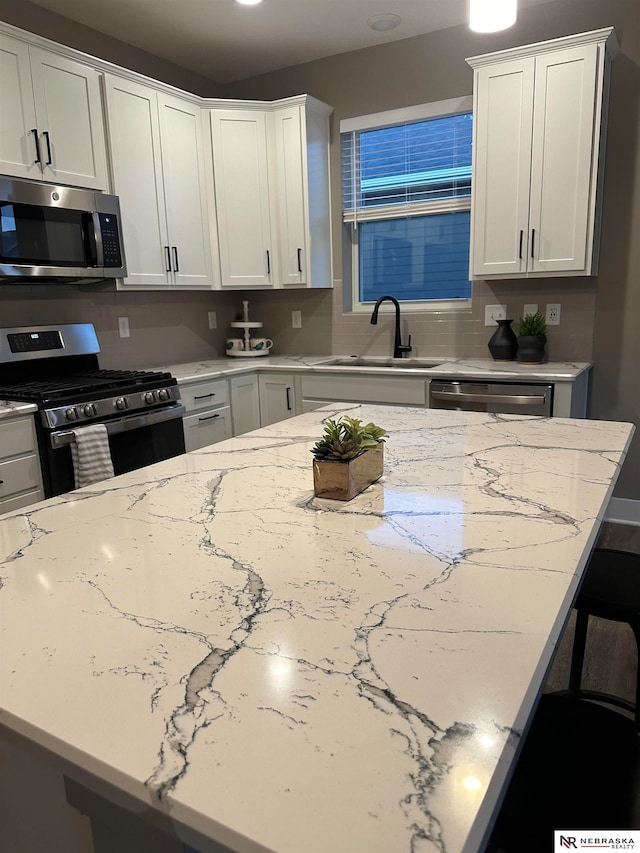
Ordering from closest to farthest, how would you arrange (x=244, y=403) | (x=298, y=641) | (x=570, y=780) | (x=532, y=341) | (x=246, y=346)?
(x=298, y=641) < (x=570, y=780) < (x=532, y=341) < (x=244, y=403) < (x=246, y=346)

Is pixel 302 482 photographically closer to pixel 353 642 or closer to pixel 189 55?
pixel 353 642

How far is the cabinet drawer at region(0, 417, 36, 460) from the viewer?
2.36m

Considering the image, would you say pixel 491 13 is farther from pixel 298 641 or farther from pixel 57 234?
pixel 57 234

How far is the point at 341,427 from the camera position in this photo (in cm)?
130

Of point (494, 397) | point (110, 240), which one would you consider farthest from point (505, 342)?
point (110, 240)

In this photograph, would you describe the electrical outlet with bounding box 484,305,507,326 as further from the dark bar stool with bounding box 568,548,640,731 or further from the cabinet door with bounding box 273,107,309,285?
the dark bar stool with bounding box 568,548,640,731

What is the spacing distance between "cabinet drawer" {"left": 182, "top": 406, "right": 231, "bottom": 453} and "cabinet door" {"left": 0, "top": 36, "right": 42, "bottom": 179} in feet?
4.54

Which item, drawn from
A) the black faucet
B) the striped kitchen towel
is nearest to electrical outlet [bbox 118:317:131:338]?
the striped kitchen towel

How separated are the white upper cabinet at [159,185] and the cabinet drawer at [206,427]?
769 mm

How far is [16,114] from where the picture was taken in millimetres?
2658

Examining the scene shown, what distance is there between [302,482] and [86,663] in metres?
0.73

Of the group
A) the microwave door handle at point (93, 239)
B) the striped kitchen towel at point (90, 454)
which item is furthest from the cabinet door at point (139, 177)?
the striped kitchen towel at point (90, 454)

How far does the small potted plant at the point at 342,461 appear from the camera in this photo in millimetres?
1258

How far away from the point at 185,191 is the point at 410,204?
1397mm
